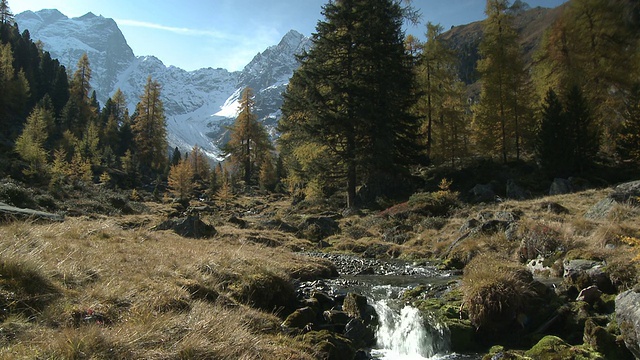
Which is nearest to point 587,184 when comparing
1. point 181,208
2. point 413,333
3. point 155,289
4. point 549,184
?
point 549,184

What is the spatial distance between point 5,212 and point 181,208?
80.1 feet

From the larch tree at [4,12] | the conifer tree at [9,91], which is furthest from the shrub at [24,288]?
the larch tree at [4,12]

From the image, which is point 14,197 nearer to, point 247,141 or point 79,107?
point 247,141

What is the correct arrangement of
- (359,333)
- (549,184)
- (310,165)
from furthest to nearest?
(310,165)
(549,184)
(359,333)

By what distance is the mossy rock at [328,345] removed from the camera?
511 centimetres

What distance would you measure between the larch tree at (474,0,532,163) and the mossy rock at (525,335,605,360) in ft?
80.4

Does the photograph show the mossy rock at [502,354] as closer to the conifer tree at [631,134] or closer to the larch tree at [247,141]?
the conifer tree at [631,134]

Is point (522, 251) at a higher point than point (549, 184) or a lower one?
lower

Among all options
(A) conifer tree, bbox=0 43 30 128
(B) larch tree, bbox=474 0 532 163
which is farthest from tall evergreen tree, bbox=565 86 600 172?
(A) conifer tree, bbox=0 43 30 128

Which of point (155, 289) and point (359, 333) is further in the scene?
point (359, 333)

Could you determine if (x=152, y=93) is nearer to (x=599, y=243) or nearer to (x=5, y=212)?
(x=5, y=212)

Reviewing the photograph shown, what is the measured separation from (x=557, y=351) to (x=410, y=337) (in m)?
2.25

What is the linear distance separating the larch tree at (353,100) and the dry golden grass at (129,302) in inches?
668

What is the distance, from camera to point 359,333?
21.5 ft
